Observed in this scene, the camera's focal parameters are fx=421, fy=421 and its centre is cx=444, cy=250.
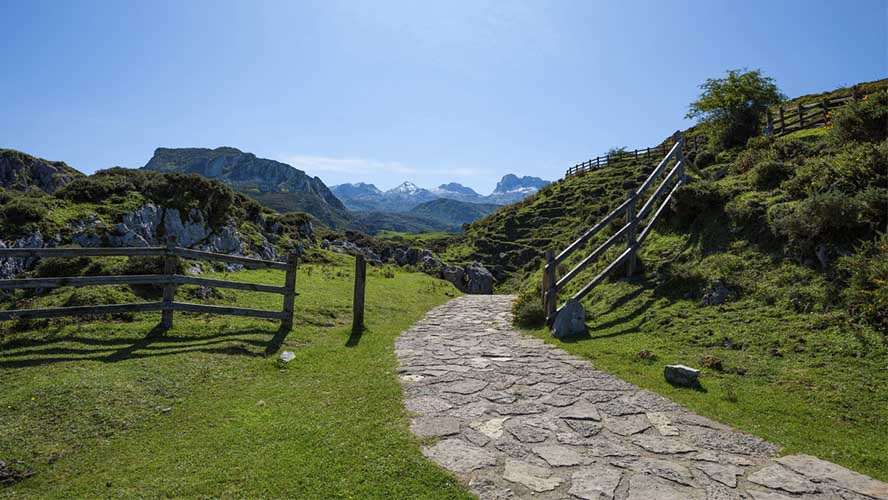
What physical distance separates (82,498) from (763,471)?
7044 millimetres

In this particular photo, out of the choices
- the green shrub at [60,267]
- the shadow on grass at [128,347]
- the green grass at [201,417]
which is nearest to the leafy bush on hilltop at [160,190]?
the green shrub at [60,267]

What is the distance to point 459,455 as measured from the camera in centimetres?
500

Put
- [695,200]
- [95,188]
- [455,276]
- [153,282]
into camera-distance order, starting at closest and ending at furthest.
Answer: [153,282]
[695,200]
[95,188]
[455,276]

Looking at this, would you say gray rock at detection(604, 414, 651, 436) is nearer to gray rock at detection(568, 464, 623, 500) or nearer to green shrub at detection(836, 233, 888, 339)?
gray rock at detection(568, 464, 623, 500)

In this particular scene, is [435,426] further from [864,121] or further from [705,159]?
[705,159]

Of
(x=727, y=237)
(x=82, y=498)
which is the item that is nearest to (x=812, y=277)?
(x=727, y=237)

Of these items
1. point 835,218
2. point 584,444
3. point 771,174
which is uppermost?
point 771,174

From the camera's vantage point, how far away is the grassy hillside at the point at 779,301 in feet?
19.4

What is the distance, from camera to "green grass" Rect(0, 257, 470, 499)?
4.41 metres

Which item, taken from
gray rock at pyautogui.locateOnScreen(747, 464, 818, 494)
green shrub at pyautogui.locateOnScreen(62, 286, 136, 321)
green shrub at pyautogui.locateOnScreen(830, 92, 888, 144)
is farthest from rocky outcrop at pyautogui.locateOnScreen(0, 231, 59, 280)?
green shrub at pyautogui.locateOnScreen(830, 92, 888, 144)

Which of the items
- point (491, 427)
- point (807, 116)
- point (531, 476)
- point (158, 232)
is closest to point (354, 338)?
point (491, 427)

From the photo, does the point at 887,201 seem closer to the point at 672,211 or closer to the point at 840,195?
the point at 840,195

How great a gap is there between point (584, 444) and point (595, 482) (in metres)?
0.91

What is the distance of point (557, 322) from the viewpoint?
11.4 m
